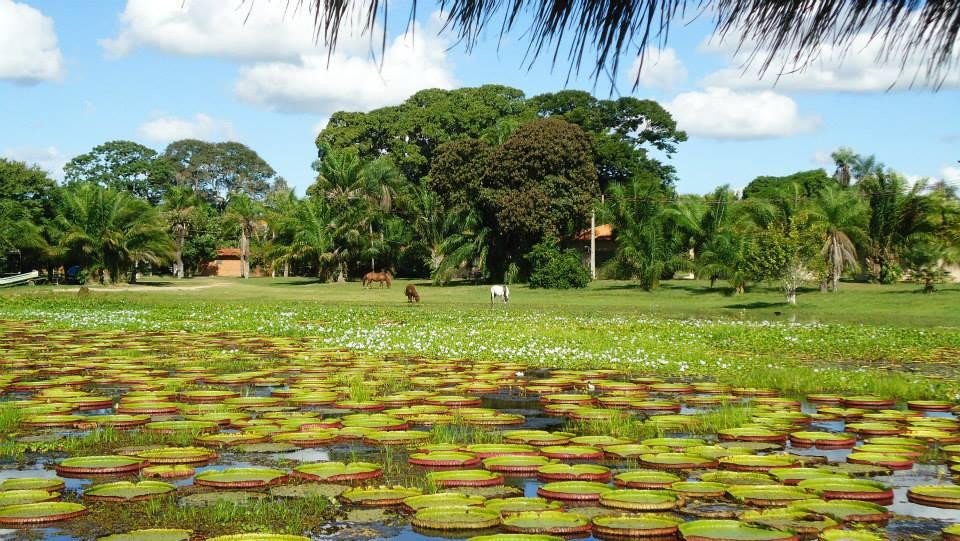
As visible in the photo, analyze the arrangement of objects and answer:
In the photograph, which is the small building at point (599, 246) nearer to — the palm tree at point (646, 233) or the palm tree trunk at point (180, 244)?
the palm tree at point (646, 233)

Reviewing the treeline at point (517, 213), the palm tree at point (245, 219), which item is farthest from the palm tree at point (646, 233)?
the palm tree at point (245, 219)

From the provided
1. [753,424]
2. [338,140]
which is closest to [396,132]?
[338,140]

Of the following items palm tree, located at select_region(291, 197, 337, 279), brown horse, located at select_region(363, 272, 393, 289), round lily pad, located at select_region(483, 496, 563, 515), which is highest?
palm tree, located at select_region(291, 197, 337, 279)

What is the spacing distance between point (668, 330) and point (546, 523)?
47.8ft

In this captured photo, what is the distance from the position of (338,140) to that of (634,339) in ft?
160

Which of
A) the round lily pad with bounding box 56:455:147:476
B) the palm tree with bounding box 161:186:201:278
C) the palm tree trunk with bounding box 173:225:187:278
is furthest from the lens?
the palm tree trunk with bounding box 173:225:187:278

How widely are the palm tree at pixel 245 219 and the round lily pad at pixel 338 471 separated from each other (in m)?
65.5

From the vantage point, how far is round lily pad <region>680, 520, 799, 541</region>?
15.2 feet

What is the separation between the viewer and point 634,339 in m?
16.6

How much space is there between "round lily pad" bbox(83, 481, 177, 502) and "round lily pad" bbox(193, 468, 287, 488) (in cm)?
22

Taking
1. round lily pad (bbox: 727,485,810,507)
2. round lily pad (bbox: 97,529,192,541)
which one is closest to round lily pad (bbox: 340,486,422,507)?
round lily pad (bbox: 97,529,192,541)

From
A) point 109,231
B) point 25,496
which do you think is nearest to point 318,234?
point 109,231

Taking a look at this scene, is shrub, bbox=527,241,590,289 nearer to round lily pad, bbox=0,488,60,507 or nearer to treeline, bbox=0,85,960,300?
treeline, bbox=0,85,960,300

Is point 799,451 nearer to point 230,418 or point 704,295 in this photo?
point 230,418
